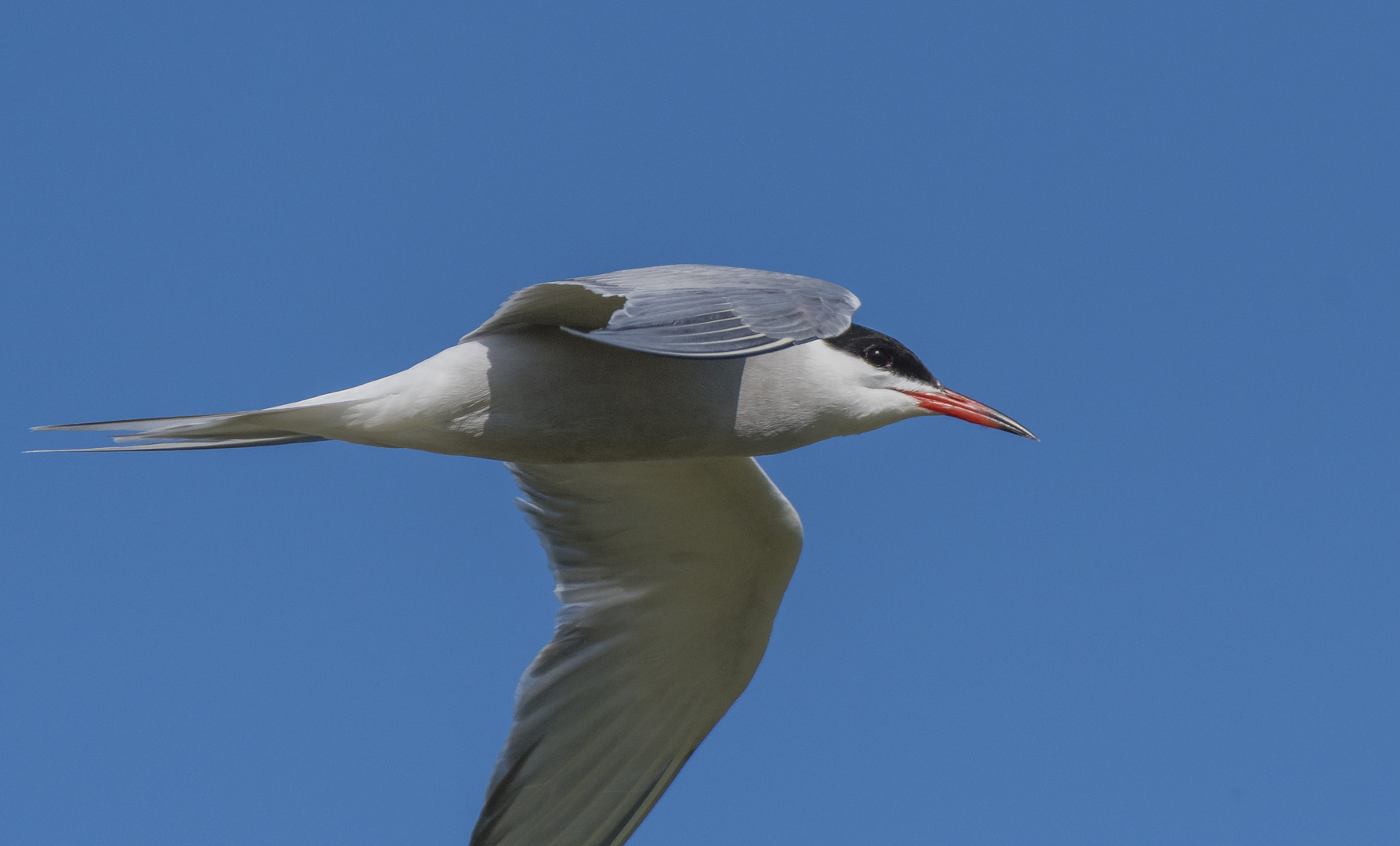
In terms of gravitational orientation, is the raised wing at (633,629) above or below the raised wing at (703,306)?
below

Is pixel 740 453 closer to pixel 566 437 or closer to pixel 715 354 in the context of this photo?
pixel 566 437

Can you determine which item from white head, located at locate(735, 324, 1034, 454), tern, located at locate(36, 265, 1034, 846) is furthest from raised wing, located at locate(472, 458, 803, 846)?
white head, located at locate(735, 324, 1034, 454)

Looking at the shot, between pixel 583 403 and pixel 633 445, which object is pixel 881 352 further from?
pixel 583 403

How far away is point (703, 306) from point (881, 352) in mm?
1270

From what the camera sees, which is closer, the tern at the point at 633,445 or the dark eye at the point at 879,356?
the tern at the point at 633,445

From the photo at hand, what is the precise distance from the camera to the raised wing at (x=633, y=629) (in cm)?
614

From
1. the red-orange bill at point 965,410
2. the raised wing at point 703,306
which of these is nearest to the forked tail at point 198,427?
the raised wing at point 703,306

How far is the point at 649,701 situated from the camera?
6.41 metres

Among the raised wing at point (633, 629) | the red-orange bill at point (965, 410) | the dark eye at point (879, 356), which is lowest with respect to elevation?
the raised wing at point (633, 629)

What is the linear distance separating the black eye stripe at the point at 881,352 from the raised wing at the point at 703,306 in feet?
1.98

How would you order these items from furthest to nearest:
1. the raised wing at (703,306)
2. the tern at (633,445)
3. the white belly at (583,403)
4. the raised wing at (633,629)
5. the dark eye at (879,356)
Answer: the raised wing at (633,629) < the dark eye at (879,356) < the white belly at (583,403) < the tern at (633,445) < the raised wing at (703,306)

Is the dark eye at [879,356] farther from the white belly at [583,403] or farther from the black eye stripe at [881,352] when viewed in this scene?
the white belly at [583,403]

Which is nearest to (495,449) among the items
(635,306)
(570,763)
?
(635,306)

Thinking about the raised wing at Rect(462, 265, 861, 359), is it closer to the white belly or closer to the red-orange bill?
the white belly
